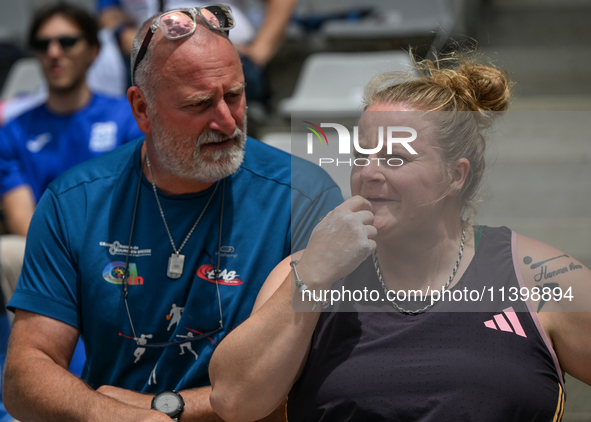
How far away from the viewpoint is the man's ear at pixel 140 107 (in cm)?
175

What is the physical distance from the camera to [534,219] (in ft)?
8.72

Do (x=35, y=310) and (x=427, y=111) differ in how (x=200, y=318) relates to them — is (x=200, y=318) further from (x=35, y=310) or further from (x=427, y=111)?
(x=427, y=111)

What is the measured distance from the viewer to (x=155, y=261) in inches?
65.9

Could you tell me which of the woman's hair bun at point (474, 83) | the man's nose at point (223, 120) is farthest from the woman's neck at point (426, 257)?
the man's nose at point (223, 120)

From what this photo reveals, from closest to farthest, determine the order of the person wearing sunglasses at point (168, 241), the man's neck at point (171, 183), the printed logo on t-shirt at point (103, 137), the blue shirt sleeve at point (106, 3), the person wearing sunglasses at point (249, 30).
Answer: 1. the person wearing sunglasses at point (168, 241)
2. the man's neck at point (171, 183)
3. the printed logo on t-shirt at point (103, 137)
4. the person wearing sunglasses at point (249, 30)
5. the blue shirt sleeve at point (106, 3)

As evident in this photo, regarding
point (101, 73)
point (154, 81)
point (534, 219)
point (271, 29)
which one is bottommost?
point (534, 219)

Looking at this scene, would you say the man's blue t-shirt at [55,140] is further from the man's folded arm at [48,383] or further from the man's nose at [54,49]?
the man's folded arm at [48,383]

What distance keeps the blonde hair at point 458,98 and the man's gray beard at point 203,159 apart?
430 mm

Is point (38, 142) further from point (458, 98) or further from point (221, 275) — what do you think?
point (458, 98)

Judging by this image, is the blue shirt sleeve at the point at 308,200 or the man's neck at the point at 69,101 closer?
the blue shirt sleeve at the point at 308,200

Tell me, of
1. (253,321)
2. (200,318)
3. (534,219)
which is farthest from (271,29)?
(253,321)

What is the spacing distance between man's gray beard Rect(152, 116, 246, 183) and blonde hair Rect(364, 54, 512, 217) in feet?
1.41

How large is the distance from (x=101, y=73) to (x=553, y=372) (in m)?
3.45

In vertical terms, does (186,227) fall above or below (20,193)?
above
